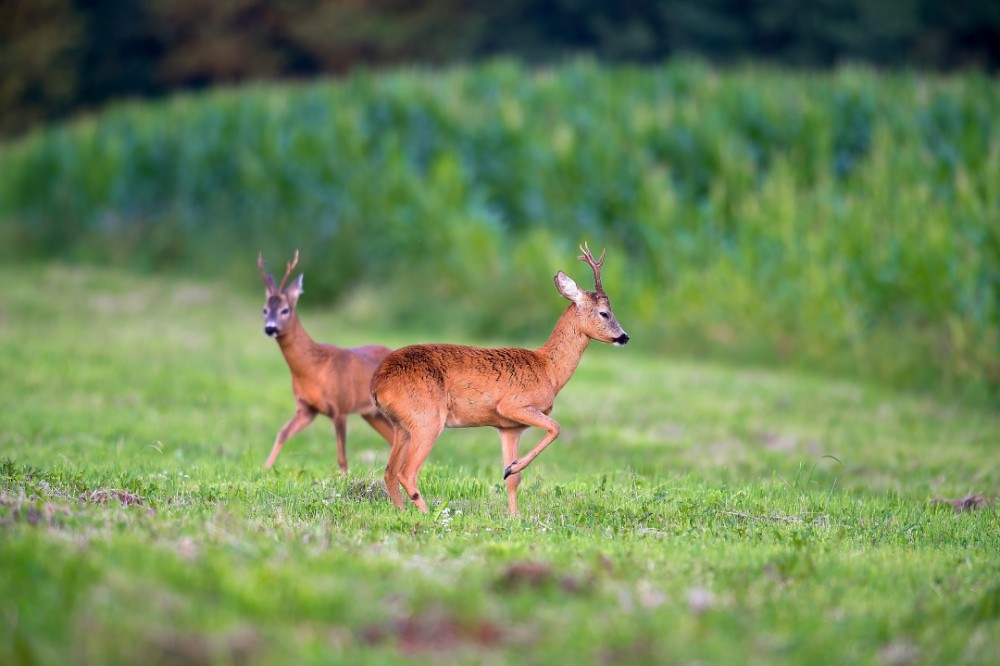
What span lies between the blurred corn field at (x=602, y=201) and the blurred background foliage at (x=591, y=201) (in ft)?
0.13

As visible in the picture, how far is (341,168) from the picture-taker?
72.3 feet

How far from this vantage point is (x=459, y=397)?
7449 mm

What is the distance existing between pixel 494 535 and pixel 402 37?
3443 cm

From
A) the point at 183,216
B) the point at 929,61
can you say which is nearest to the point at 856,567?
the point at 183,216

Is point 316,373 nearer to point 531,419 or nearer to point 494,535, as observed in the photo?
point 531,419

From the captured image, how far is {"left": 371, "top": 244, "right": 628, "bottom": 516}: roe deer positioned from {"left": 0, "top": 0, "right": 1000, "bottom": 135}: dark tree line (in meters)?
31.0

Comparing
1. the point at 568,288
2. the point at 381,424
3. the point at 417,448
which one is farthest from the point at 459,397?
the point at 381,424

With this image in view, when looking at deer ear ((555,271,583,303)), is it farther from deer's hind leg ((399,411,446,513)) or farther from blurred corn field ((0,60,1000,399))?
blurred corn field ((0,60,1000,399))

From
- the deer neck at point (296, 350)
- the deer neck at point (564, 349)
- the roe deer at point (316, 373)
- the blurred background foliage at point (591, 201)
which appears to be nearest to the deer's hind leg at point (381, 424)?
the roe deer at point (316, 373)

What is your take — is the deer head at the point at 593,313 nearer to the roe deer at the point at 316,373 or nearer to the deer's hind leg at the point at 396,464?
the deer's hind leg at the point at 396,464

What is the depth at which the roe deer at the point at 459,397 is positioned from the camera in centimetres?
729

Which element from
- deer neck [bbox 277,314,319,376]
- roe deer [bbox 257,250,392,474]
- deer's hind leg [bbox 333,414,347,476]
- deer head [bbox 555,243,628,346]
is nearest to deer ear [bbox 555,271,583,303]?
deer head [bbox 555,243,628,346]

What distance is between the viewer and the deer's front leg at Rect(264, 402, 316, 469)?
912 cm

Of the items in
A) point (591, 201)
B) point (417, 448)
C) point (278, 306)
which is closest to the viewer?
point (417, 448)
